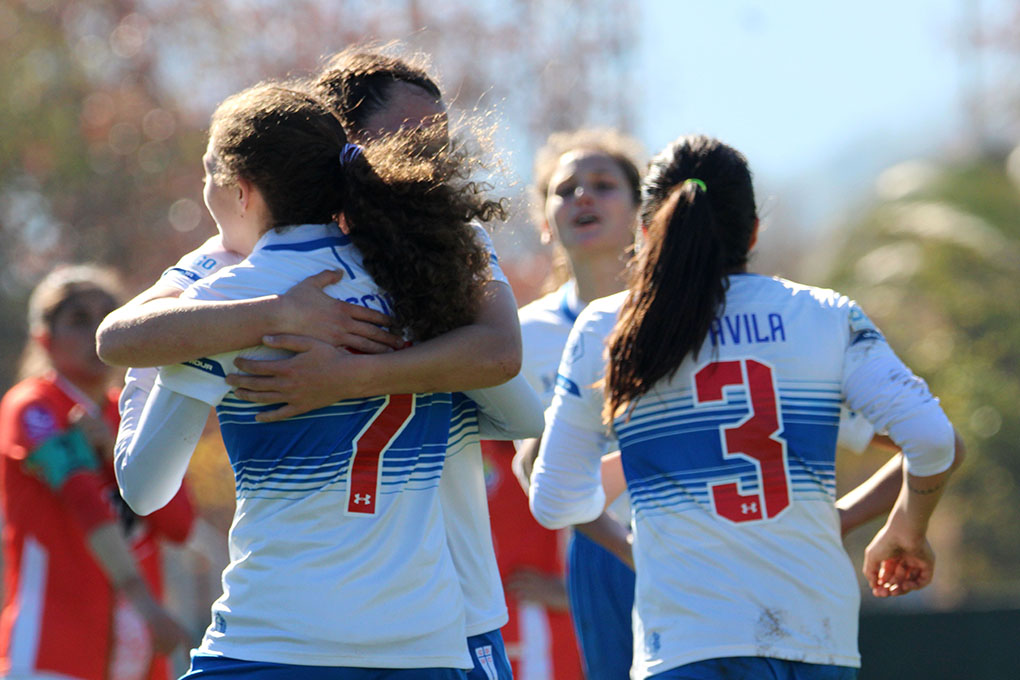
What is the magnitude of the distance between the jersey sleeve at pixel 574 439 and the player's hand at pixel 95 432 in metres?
2.02

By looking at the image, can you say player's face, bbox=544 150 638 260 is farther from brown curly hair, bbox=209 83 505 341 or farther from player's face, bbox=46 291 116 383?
brown curly hair, bbox=209 83 505 341

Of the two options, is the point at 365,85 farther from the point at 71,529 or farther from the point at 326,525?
the point at 71,529

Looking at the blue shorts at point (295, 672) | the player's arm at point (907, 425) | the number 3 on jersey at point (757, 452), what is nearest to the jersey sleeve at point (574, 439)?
the number 3 on jersey at point (757, 452)

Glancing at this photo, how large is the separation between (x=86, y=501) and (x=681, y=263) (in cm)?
242

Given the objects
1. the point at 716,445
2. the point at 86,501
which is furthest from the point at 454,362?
the point at 86,501

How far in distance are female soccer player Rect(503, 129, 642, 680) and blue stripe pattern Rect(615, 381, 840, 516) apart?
0.76m

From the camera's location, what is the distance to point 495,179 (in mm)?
2525

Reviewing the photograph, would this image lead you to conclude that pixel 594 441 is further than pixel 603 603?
No

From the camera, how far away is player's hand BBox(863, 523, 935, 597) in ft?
9.42

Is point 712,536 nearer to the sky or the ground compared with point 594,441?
nearer to the ground

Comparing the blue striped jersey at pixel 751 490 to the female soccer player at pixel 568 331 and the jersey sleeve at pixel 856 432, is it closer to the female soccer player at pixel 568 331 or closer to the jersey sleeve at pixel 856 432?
the jersey sleeve at pixel 856 432

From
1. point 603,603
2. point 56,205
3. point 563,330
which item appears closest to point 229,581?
point 603,603

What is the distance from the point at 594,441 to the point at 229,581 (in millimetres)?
1058

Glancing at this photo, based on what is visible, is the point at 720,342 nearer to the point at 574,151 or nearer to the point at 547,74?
the point at 574,151
